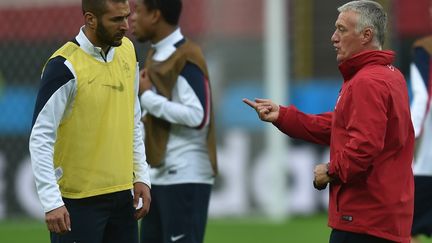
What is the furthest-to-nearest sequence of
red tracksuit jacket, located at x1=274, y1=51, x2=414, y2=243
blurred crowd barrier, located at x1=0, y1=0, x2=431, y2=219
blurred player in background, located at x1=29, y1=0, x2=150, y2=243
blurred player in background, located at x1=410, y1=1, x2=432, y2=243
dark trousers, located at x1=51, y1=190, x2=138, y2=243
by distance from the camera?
blurred crowd barrier, located at x1=0, y1=0, x2=431, y2=219 < blurred player in background, located at x1=410, y1=1, x2=432, y2=243 < dark trousers, located at x1=51, y1=190, x2=138, y2=243 < blurred player in background, located at x1=29, y1=0, x2=150, y2=243 < red tracksuit jacket, located at x1=274, y1=51, x2=414, y2=243

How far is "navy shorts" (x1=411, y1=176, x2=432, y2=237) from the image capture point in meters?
6.89

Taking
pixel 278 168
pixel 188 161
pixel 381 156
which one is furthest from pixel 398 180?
pixel 278 168

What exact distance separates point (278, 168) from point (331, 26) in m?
1.66

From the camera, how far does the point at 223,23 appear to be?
38.3ft

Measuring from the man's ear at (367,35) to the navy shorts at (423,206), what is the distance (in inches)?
85.4

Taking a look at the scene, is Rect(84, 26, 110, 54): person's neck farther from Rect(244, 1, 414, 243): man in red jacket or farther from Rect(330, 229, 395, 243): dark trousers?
Rect(330, 229, 395, 243): dark trousers

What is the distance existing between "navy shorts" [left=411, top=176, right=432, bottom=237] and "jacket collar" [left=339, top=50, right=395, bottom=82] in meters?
2.10

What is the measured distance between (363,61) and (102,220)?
1.43 m

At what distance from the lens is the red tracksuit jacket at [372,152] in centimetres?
476

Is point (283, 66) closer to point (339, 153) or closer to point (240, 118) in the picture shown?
point (240, 118)

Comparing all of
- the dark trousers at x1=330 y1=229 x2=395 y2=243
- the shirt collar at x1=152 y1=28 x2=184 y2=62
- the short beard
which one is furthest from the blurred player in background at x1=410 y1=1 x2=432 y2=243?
the short beard

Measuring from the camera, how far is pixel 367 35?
4.97 metres

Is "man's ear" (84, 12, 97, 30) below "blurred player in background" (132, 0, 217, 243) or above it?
above

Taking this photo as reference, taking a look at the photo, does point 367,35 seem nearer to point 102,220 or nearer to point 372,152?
point 372,152
